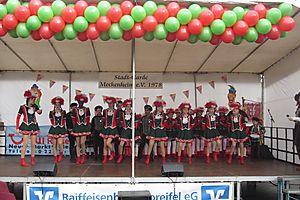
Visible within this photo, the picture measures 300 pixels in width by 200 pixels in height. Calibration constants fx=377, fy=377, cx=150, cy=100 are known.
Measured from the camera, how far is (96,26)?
4965 millimetres

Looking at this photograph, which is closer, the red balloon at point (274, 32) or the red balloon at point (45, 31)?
the red balloon at point (45, 31)

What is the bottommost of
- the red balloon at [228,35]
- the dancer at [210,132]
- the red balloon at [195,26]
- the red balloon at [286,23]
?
the dancer at [210,132]

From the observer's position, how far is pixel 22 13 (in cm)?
488

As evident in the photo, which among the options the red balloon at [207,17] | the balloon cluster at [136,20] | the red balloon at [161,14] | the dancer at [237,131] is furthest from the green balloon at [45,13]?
the dancer at [237,131]

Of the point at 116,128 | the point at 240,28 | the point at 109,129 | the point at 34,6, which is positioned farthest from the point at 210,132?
the point at 34,6

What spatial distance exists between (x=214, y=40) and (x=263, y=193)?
166 inches

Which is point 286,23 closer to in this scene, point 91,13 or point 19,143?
point 91,13

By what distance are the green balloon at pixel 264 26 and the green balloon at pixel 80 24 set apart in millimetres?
2310

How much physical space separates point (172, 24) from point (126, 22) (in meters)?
0.60

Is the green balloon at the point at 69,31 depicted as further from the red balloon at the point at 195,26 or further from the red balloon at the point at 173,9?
the red balloon at the point at 195,26

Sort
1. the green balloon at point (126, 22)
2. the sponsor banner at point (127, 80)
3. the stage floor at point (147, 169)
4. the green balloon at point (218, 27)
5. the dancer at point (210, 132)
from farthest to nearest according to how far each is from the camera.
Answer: the sponsor banner at point (127, 80) → the dancer at point (210, 132) → the stage floor at point (147, 169) → the green balloon at point (218, 27) → the green balloon at point (126, 22)

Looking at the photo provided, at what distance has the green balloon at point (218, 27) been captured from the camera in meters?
4.96

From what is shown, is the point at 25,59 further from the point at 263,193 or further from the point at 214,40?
the point at 263,193

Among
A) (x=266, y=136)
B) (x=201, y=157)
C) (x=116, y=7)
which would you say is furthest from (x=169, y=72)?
(x=116, y=7)
